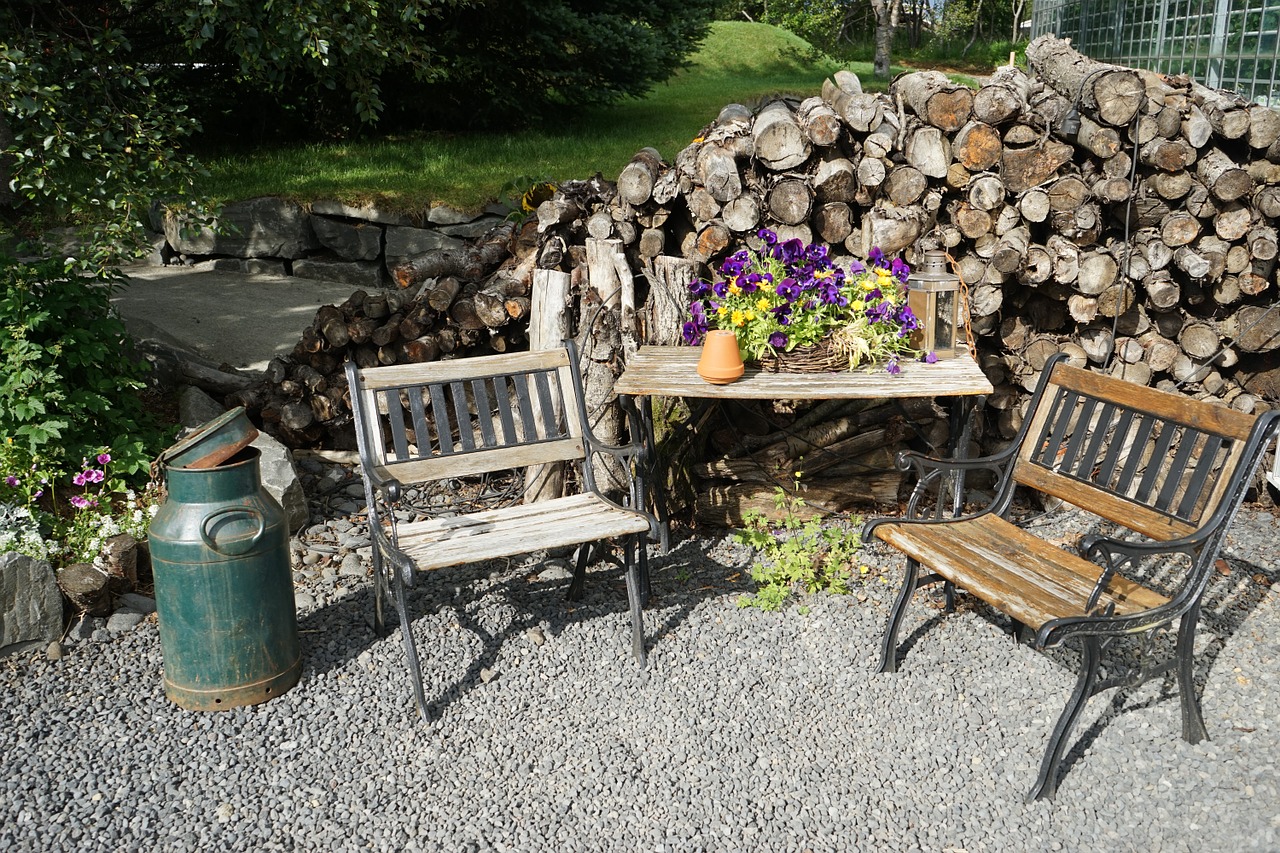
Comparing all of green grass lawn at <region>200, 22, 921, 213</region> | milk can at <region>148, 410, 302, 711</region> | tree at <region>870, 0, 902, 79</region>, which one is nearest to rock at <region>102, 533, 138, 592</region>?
milk can at <region>148, 410, 302, 711</region>

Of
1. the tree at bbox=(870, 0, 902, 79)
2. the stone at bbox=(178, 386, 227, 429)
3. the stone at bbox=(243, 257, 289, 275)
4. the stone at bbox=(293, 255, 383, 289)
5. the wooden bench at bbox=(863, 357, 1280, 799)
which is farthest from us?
the tree at bbox=(870, 0, 902, 79)

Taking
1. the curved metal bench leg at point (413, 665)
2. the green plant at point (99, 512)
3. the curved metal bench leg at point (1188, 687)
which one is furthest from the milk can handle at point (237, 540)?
the curved metal bench leg at point (1188, 687)

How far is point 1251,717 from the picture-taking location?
3.27 metres

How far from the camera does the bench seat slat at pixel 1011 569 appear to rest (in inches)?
120

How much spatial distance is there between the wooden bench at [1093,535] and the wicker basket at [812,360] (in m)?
0.52

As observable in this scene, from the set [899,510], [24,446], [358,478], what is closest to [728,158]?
[899,510]

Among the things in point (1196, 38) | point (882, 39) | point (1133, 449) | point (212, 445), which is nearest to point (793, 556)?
point (1133, 449)

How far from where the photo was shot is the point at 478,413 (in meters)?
3.84

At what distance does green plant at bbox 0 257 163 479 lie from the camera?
4074mm

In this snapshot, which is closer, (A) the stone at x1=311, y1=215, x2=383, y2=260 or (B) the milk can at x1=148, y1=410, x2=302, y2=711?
(B) the milk can at x1=148, y1=410, x2=302, y2=711

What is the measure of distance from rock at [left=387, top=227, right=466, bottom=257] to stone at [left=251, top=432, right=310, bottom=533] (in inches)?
151

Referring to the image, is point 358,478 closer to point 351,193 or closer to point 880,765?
point 880,765

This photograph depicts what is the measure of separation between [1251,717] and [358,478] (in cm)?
395

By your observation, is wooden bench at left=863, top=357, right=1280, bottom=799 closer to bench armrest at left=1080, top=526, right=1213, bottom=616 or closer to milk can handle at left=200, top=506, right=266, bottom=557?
bench armrest at left=1080, top=526, right=1213, bottom=616
